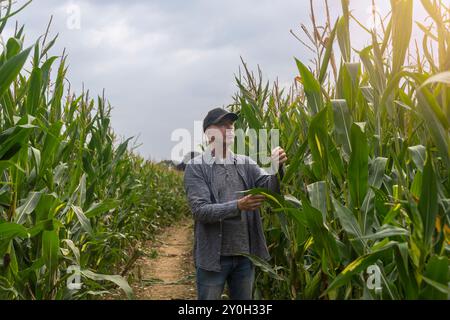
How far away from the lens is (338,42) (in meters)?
1.74

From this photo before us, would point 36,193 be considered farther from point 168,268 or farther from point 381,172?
point 168,268

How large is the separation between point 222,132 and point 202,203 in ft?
1.25

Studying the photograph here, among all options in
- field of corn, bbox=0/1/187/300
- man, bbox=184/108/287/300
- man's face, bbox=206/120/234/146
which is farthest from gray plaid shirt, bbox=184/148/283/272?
field of corn, bbox=0/1/187/300

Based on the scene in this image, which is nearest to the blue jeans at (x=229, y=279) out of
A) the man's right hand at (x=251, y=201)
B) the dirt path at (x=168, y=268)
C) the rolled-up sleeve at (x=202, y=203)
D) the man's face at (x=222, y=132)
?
the rolled-up sleeve at (x=202, y=203)

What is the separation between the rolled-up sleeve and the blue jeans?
252 millimetres

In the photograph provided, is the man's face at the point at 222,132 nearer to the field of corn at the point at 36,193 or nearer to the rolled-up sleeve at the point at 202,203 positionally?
the rolled-up sleeve at the point at 202,203

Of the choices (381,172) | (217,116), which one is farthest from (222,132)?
(381,172)

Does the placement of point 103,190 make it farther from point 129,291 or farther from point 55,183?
point 129,291

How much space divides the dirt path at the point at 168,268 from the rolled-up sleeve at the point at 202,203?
43.9 inches

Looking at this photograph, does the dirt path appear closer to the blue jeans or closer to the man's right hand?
the blue jeans

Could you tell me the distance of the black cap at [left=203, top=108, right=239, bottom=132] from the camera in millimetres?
2479

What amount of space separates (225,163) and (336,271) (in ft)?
3.20

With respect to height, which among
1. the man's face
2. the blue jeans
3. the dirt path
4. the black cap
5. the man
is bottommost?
the dirt path
